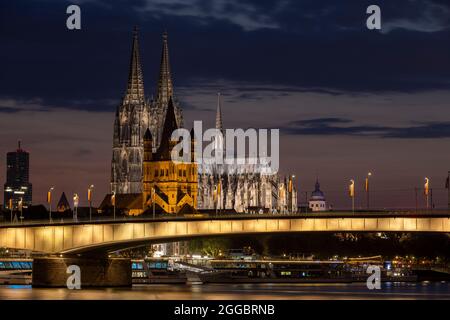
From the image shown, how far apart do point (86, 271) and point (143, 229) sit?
8.36 meters

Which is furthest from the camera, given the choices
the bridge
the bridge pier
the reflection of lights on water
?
the reflection of lights on water

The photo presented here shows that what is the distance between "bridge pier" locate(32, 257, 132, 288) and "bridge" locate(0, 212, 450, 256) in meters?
1.03

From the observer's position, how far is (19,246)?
14875 centimetres

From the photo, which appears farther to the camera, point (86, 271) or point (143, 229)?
point (86, 271)

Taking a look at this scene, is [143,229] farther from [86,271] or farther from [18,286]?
[18,286]

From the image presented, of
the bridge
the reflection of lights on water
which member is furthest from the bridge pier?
the reflection of lights on water

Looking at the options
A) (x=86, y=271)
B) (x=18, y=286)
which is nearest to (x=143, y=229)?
(x=86, y=271)

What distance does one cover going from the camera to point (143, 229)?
14825 cm

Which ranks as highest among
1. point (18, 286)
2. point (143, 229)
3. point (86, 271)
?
point (143, 229)

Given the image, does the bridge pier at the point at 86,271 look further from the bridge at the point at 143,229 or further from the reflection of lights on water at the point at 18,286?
the reflection of lights on water at the point at 18,286

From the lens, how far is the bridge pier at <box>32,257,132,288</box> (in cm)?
14725

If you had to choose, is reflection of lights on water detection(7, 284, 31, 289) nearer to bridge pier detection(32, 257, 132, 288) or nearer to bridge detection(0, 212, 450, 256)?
bridge pier detection(32, 257, 132, 288)

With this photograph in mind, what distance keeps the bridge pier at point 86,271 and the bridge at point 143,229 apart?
3.37 feet
